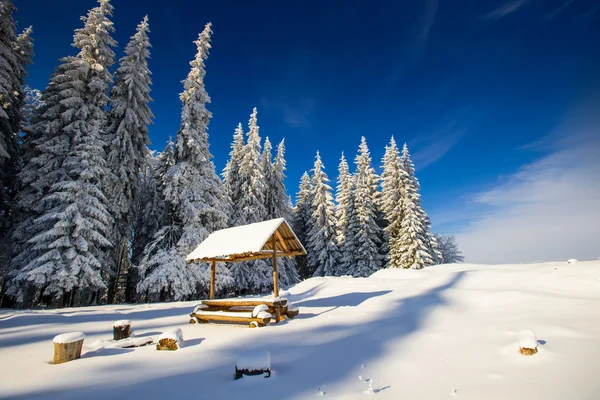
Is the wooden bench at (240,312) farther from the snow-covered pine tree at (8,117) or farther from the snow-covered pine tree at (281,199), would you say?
the snow-covered pine tree at (281,199)

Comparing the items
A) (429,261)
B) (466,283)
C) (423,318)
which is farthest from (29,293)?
(429,261)

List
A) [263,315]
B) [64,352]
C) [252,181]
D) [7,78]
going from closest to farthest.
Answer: [64,352], [263,315], [7,78], [252,181]

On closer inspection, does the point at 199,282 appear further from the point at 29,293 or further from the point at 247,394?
the point at 247,394

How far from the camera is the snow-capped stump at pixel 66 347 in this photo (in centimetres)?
596

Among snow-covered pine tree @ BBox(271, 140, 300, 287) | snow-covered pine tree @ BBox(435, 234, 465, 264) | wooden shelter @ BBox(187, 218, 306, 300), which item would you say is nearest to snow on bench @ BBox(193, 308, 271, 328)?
wooden shelter @ BBox(187, 218, 306, 300)

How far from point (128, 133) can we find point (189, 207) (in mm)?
6448

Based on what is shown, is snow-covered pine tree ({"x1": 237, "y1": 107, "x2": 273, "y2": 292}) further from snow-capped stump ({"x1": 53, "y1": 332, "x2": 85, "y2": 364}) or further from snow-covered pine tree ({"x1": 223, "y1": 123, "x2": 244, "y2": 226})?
snow-capped stump ({"x1": 53, "y1": 332, "x2": 85, "y2": 364})

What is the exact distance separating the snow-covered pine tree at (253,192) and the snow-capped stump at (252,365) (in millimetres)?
19793

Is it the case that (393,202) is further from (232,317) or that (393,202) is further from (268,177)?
(232,317)

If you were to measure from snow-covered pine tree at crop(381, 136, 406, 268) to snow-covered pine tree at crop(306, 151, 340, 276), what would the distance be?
6040 mm

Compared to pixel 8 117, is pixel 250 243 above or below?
below

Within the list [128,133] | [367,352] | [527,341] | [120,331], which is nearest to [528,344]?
[527,341]

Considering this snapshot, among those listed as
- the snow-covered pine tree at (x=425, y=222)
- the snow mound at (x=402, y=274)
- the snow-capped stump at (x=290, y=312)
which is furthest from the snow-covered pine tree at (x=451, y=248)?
the snow-capped stump at (x=290, y=312)

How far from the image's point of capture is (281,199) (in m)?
31.5
